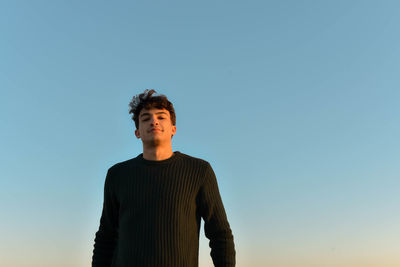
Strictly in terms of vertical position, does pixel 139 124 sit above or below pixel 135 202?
above

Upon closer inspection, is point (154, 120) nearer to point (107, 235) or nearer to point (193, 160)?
point (193, 160)

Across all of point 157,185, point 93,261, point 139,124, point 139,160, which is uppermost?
point 139,124

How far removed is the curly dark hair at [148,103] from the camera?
6.38 m

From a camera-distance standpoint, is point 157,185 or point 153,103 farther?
point 153,103

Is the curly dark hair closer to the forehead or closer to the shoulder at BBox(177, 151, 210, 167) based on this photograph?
the forehead

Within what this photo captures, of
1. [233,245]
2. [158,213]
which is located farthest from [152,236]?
[233,245]

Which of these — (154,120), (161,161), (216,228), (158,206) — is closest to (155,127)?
(154,120)

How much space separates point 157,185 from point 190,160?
2.12 feet

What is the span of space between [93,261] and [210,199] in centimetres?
186

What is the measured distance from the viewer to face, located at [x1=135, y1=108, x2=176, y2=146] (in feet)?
20.1

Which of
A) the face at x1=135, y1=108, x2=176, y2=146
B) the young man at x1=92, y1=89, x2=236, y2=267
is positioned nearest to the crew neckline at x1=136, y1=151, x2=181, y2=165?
the young man at x1=92, y1=89, x2=236, y2=267

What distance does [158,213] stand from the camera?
5.74 meters

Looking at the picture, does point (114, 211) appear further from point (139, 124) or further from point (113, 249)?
point (139, 124)

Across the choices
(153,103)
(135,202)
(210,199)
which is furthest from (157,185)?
(153,103)
